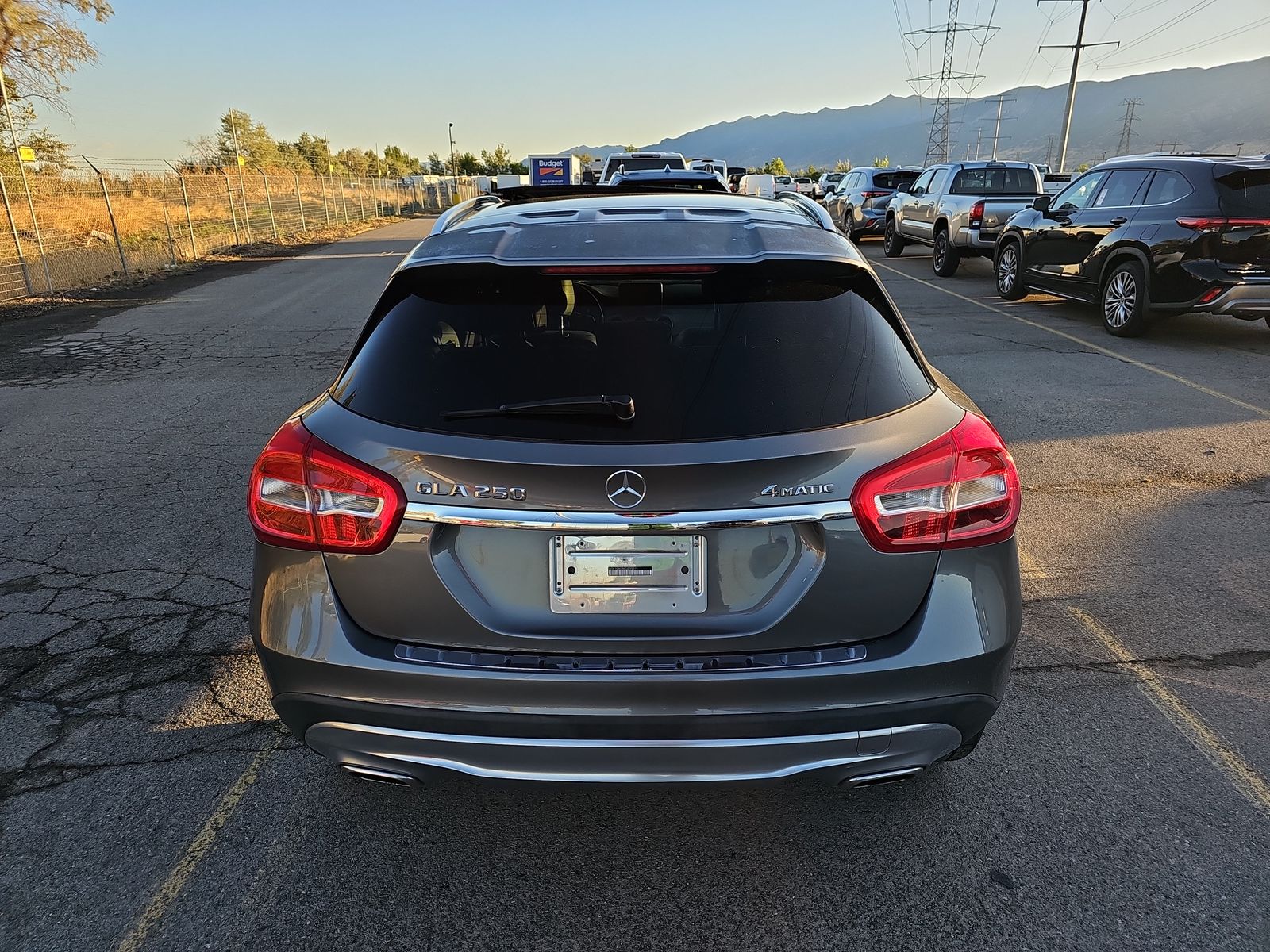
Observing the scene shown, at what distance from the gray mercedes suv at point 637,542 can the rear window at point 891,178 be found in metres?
22.3

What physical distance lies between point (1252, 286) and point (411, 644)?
9904mm

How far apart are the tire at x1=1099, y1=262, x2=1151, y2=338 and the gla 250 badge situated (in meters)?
9.90

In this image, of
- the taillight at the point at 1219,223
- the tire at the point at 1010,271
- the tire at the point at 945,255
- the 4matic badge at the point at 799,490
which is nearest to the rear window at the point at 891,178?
the tire at the point at 945,255

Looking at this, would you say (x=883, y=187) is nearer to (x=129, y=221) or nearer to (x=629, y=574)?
(x=129, y=221)

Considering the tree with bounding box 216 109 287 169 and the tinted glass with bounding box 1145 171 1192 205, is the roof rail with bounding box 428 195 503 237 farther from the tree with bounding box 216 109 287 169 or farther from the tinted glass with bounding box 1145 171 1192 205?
the tree with bounding box 216 109 287 169

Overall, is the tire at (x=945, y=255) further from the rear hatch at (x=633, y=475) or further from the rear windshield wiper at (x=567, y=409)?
the rear windshield wiper at (x=567, y=409)

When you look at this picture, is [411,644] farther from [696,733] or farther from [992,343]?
[992,343]

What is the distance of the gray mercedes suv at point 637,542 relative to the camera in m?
1.98

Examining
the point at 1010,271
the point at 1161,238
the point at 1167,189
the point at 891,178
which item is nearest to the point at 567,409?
the point at 1161,238

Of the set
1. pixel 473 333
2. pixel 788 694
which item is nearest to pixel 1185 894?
pixel 788 694

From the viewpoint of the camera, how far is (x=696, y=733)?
203cm

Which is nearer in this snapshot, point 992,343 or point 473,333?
point 473,333

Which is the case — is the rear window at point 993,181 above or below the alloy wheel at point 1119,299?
above

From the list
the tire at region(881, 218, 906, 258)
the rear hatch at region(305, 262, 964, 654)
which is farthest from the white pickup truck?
the rear hatch at region(305, 262, 964, 654)
